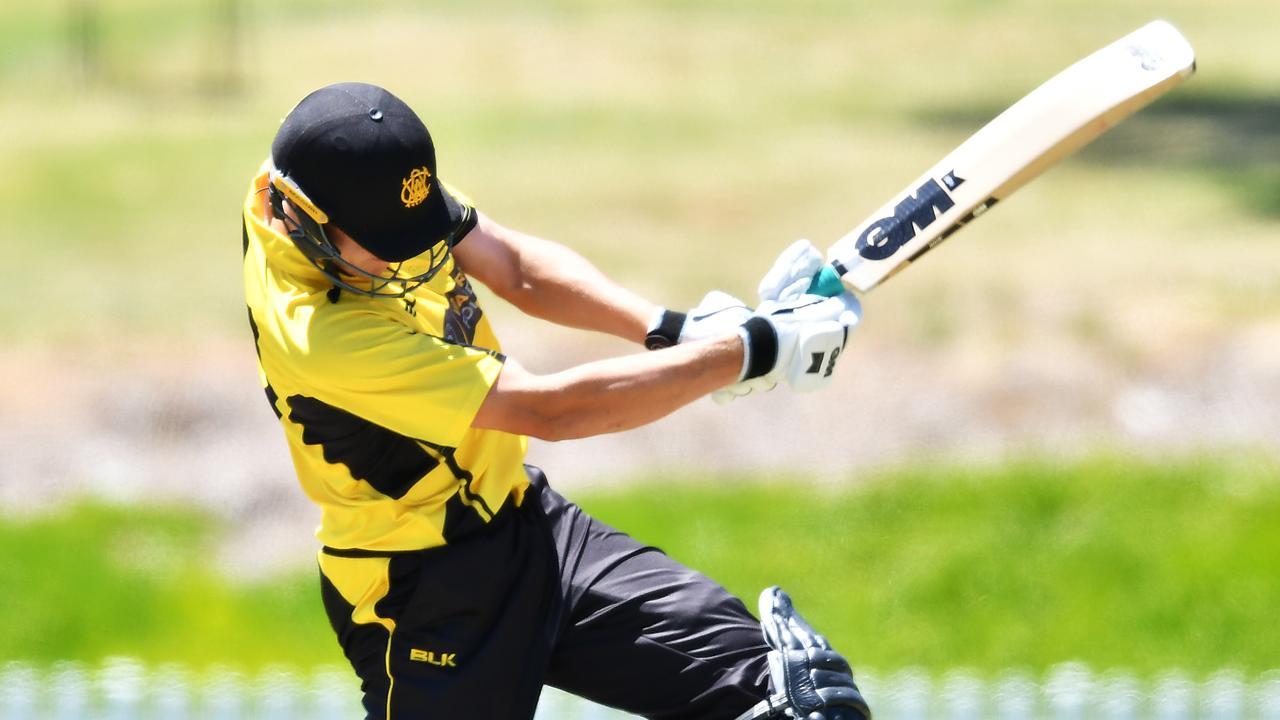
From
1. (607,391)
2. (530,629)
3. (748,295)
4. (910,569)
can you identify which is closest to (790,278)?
(607,391)

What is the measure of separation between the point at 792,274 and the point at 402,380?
3.34 ft

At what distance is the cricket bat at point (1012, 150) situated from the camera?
443 cm

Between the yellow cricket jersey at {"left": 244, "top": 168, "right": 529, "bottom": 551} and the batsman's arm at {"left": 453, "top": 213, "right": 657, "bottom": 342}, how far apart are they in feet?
0.71

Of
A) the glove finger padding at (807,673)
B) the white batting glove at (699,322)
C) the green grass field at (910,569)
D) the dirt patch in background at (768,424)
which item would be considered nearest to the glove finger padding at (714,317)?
the white batting glove at (699,322)

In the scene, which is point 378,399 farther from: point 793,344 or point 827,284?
point 827,284

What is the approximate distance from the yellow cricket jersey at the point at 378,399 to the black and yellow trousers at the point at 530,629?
0.08m

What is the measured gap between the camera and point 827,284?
14.6 ft

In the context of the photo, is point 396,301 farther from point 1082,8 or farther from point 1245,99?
point 1082,8

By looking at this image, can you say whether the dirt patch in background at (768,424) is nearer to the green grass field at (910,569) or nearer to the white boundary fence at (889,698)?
the green grass field at (910,569)

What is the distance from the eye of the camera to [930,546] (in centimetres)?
896

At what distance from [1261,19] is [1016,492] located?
13.9 m

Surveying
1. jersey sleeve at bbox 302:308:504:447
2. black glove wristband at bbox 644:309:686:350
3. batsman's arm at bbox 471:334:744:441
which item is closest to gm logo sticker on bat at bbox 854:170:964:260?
black glove wristband at bbox 644:309:686:350

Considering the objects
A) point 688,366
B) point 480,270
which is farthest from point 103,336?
point 688,366

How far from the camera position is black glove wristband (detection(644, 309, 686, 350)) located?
4.45 metres
